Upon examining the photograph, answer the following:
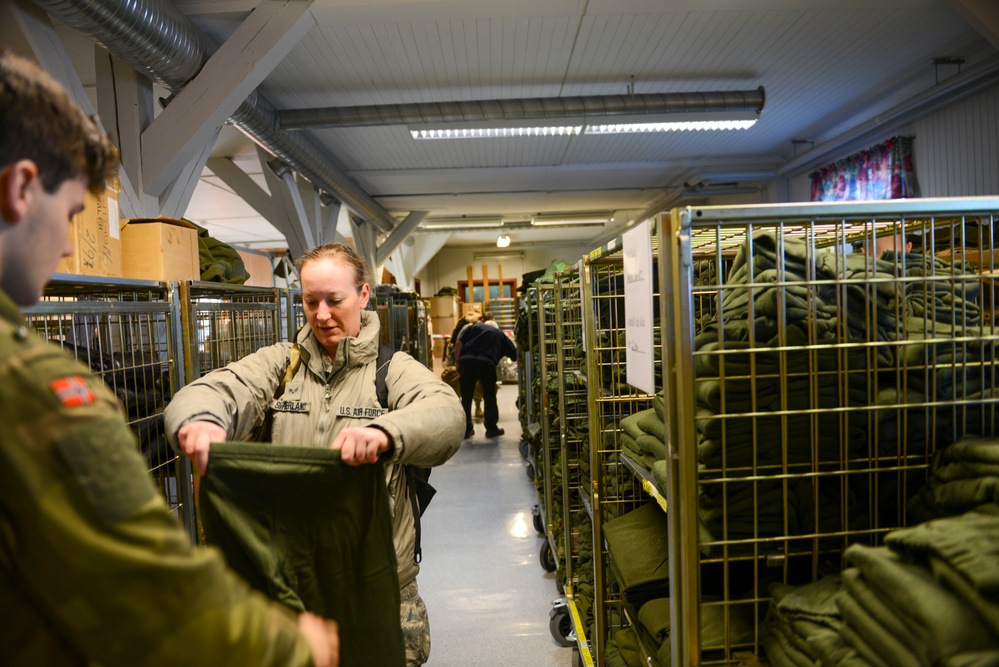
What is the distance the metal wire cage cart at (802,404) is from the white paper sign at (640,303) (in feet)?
0.49

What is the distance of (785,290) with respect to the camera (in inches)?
50.4

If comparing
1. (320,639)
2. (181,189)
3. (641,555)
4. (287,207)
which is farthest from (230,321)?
(287,207)

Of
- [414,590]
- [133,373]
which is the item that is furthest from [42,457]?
[133,373]

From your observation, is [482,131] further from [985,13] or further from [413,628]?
[413,628]

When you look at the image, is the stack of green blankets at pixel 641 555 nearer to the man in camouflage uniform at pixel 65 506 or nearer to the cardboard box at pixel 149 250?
the man in camouflage uniform at pixel 65 506

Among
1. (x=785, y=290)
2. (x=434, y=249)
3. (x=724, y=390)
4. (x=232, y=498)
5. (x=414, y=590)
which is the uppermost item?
(x=434, y=249)

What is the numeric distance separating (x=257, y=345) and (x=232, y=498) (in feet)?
7.83

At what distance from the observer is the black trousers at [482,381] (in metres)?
8.05

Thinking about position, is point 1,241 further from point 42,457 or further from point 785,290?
point 785,290

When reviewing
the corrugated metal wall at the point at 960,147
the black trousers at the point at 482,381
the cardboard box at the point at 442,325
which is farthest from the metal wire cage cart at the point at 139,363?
the cardboard box at the point at 442,325

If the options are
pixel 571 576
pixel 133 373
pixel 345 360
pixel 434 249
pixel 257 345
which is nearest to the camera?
pixel 345 360

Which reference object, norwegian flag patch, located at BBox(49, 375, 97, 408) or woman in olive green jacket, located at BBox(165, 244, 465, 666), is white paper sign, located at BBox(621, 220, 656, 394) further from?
norwegian flag patch, located at BBox(49, 375, 97, 408)

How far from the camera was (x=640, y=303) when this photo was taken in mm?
1490

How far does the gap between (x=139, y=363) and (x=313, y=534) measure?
1.37m
